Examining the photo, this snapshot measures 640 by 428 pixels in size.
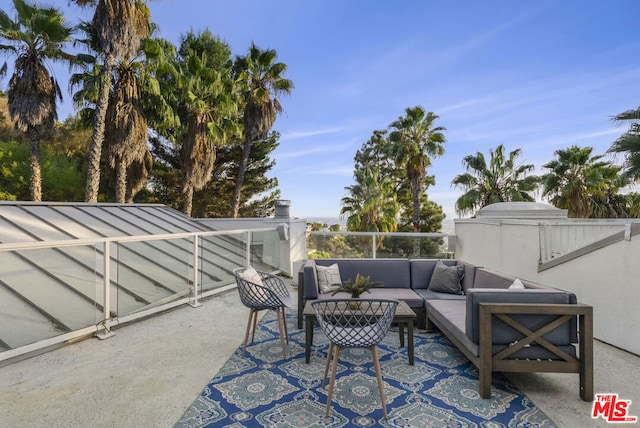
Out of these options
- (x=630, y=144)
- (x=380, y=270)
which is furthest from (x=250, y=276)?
(x=630, y=144)

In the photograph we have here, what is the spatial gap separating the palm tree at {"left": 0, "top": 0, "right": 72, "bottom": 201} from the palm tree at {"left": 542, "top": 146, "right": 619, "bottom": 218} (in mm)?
17246

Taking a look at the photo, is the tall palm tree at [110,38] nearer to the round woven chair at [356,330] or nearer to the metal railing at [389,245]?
the metal railing at [389,245]

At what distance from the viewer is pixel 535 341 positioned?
7.85 feet

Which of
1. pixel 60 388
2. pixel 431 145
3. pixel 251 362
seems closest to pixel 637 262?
pixel 251 362

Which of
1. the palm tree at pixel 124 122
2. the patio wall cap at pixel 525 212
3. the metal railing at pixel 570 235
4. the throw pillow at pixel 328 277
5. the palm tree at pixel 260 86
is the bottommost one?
the throw pillow at pixel 328 277

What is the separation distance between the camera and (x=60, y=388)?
2475 millimetres

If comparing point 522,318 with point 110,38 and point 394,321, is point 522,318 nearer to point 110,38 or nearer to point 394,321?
point 394,321

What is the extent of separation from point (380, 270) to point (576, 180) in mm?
11027

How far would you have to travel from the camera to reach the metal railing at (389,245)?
21.6ft

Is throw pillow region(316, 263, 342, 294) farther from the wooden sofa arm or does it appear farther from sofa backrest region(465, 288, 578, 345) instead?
the wooden sofa arm

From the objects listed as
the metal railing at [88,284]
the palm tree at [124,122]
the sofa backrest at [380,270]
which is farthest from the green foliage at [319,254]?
the palm tree at [124,122]

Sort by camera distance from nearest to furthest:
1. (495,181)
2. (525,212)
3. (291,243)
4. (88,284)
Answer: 1. (88,284)
2. (525,212)
3. (291,243)
4. (495,181)

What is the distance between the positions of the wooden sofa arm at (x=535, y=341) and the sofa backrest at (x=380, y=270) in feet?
7.34

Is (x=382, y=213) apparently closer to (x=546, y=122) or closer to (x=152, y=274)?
(x=546, y=122)
